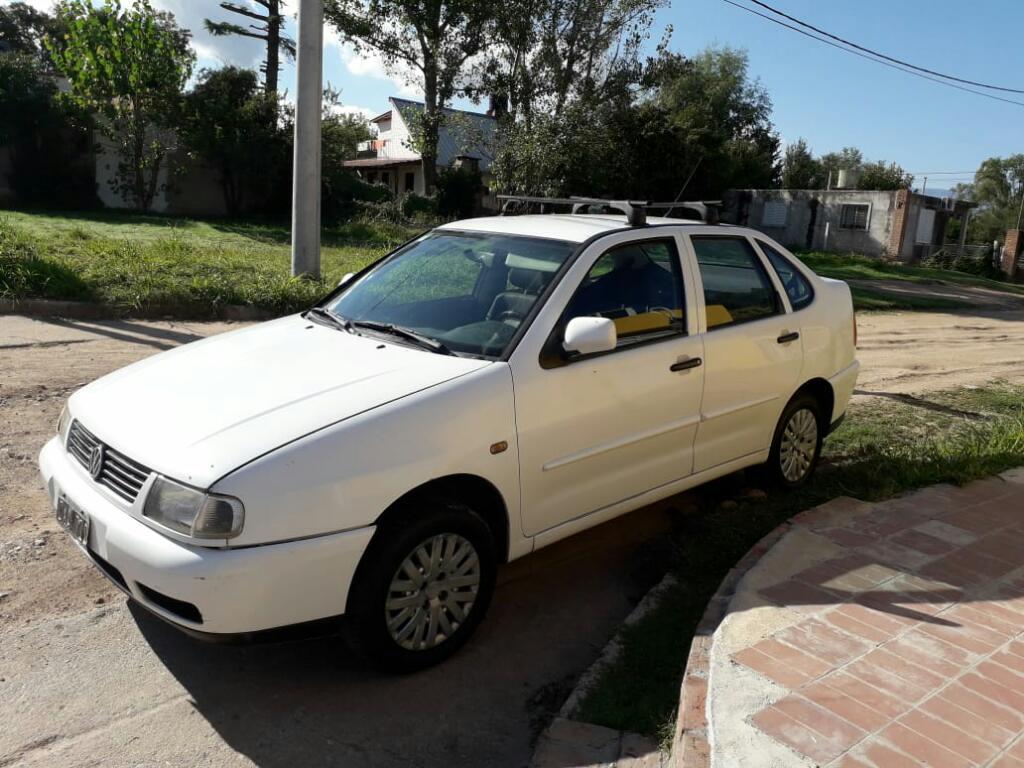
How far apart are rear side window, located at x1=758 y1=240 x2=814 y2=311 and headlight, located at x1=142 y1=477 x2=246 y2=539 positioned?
370 cm

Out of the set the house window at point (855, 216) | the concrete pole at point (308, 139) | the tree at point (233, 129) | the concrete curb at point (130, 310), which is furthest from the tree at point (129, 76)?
the house window at point (855, 216)

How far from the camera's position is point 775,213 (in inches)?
1495

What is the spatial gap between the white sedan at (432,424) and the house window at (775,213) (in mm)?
34487

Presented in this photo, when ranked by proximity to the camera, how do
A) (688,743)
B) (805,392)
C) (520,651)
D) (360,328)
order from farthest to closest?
(805,392)
(360,328)
(520,651)
(688,743)

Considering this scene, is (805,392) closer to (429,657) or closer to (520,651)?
(520,651)

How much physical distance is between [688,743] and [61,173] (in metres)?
28.6

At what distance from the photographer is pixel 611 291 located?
169 inches

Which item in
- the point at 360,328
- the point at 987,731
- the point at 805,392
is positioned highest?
the point at 360,328

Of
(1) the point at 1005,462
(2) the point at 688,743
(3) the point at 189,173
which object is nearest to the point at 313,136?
(1) the point at 1005,462

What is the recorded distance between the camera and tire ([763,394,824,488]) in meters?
5.33

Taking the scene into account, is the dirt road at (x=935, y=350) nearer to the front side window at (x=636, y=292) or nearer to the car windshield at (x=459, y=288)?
the front side window at (x=636, y=292)

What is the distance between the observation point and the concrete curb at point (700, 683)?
278 centimetres

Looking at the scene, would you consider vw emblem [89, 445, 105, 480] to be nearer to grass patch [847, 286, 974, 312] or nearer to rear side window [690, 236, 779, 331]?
rear side window [690, 236, 779, 331]

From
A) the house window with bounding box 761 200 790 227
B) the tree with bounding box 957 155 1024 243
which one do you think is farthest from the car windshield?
the tree with bounding box 957 155 1024 243
